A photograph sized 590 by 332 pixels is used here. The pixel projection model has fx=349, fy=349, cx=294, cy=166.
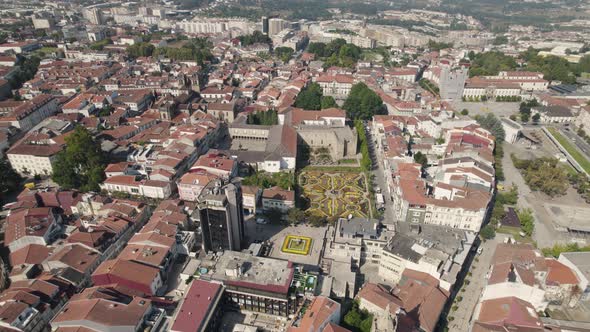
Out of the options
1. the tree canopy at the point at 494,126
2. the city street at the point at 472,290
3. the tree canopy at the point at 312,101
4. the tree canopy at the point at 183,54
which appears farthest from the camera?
the tree canopy at the point at 183,54

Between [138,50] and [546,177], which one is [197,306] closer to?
[546,177]

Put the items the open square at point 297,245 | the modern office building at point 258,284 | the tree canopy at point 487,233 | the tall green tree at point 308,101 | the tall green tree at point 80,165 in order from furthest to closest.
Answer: the tall green tree at point 308,101
the tall green tree at point 80,165
the tree canopy at point 487,233
the open square at point 297,245
the modern office building at point 258,284

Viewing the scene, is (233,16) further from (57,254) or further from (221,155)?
(57,254)

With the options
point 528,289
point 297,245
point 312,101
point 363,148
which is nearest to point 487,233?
point 528,289

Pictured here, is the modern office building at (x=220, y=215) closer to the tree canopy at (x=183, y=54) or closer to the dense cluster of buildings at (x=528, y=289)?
the dense cluster of buildings at (x=528, y=289)

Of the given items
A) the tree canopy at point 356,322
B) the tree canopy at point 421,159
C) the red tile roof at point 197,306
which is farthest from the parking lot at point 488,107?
the red tile roof at point 197,306

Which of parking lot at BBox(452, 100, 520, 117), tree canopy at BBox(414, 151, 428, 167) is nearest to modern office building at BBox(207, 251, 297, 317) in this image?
tree canopy at BBox(414, 151, 428, 167)

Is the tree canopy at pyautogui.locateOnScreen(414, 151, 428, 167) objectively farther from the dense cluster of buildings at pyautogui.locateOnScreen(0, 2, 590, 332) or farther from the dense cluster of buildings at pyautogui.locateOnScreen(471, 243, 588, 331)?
the dense cluster of buildings at pyautogui.locateOnScreen(471, 243, 588, 331)

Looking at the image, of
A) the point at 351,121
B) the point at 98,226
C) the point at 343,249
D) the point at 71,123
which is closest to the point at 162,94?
the point at 71,123
